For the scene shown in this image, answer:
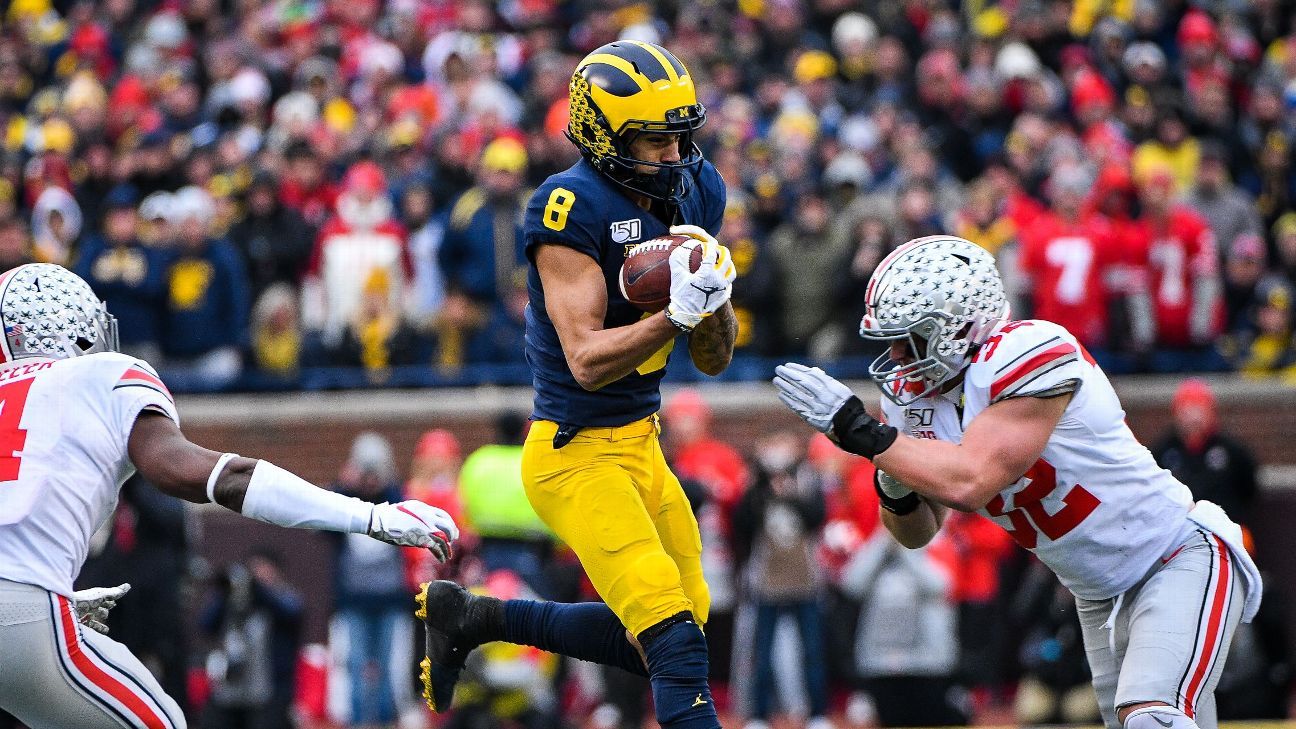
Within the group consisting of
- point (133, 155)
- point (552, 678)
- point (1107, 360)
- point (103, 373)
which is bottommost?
point (552, 678)

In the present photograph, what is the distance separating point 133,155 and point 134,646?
15.1 feet

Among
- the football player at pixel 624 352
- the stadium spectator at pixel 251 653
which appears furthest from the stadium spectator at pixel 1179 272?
the football player at pixel 624 352

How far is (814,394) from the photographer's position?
17.0 feet

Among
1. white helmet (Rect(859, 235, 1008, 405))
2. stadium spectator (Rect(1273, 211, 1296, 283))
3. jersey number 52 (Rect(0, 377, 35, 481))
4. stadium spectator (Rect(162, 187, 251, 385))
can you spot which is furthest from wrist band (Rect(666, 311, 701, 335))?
stadium spectator (Rect(1273, 211, 1296, 283))

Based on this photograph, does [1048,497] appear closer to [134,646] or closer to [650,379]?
[650,379]

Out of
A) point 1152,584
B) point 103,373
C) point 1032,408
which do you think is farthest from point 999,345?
point 103,373

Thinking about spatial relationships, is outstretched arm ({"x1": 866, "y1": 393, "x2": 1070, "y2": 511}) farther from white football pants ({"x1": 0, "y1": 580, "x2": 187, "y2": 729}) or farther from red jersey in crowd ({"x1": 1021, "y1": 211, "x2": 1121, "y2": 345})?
red jersey in crowd ({"x1": 1021, "y1": 211, "x2": 1121, "y2": 345})

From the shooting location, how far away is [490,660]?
9.47m

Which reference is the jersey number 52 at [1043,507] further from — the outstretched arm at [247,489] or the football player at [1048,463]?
the outstretched arm at [247,489]

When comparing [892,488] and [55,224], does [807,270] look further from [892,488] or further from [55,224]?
[892,488]

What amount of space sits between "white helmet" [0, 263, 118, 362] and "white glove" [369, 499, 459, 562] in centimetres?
102

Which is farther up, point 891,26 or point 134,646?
point 891,26

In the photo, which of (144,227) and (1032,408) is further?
(144,227)

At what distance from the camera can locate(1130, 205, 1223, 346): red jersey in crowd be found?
11312 millimetres
